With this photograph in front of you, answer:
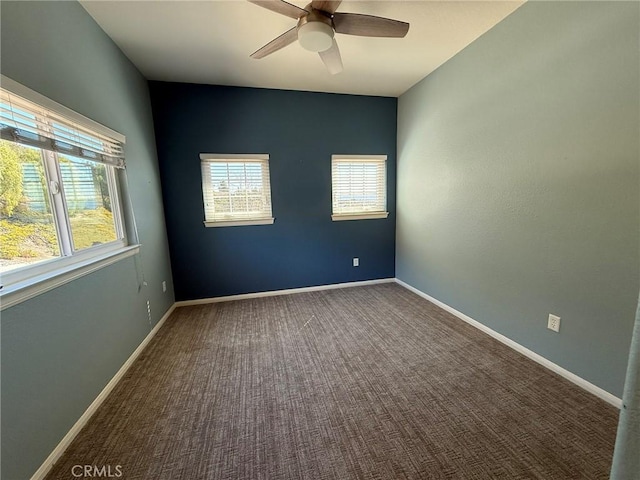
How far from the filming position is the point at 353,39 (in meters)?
2.27

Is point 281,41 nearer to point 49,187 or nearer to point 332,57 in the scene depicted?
point 332,57

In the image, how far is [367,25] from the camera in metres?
1.75

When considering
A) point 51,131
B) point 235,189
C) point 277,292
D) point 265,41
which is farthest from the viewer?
point 277,292

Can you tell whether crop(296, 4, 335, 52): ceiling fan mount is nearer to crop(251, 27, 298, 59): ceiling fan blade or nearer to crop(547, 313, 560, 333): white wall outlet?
crop(251, 27, 298, 59): ceiling fan blade

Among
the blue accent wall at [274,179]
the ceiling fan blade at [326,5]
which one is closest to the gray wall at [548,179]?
the blue accent wall at [274,179]

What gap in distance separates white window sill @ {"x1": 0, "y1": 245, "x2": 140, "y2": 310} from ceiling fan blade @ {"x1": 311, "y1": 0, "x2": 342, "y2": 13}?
212 cm

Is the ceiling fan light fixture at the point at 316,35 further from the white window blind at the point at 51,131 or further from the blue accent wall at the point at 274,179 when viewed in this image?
the blue accent wall at the point at 274,179

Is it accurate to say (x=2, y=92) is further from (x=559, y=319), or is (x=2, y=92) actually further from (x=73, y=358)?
(x=559, y=319)

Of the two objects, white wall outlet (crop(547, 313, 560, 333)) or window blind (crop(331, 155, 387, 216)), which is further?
window blind (crop(331, 155, 387, 216))

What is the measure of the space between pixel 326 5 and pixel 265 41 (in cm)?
90

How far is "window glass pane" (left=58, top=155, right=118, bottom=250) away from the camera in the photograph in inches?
69.1

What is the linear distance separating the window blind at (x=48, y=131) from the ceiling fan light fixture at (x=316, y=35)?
152 cm

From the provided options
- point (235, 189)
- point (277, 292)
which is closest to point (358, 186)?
point (235, 189)

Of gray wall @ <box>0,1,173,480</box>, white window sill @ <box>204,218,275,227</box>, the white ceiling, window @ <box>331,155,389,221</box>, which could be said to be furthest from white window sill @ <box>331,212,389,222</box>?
gray wall @ <box>0,1,173,480</box>
